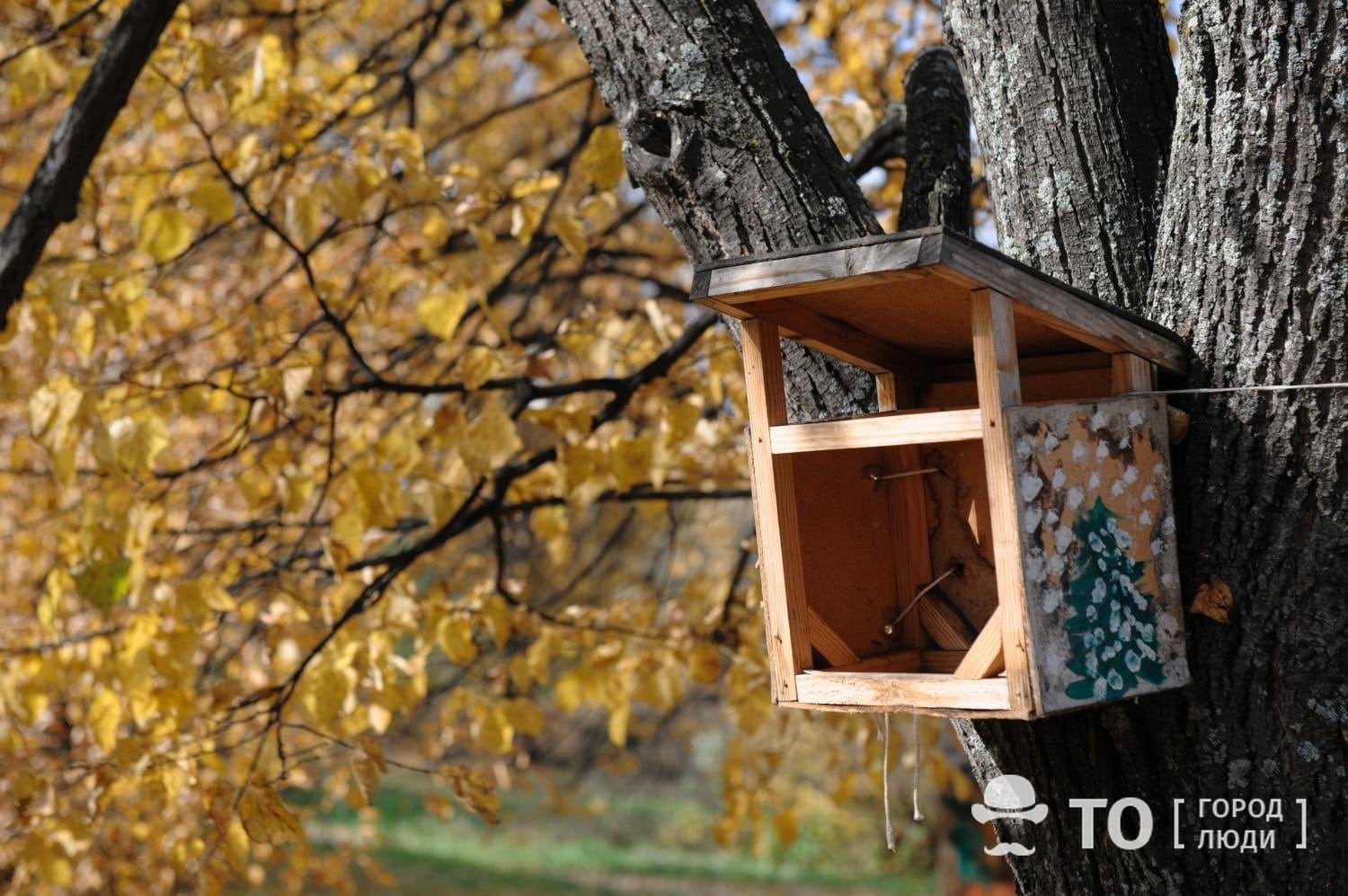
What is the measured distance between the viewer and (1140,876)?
58.9 inches

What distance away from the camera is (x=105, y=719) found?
8.39ft

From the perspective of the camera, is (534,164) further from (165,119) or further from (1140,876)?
(1140,876)

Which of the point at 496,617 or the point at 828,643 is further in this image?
the point at 496,617

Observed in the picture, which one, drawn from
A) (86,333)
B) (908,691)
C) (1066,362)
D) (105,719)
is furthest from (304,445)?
(908,691)

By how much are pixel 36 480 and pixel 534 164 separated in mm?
2622

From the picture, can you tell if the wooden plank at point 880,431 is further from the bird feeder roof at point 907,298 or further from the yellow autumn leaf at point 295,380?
the yellow autumn leaf at point 295,380

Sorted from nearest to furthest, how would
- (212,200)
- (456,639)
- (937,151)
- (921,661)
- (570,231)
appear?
(921,661) < (937,151) < (212,200) < (570,231) < (456,639)

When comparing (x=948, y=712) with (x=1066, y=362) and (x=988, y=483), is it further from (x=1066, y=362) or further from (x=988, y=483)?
(x=1066, y=362)

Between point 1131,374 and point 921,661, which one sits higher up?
point 1131,374

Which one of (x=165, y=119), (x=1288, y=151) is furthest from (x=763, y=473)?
(x=165, y=119)

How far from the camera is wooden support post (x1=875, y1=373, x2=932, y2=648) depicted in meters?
1.80

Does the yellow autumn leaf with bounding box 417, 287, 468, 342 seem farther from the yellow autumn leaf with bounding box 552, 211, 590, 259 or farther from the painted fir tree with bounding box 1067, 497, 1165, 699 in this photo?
the painted fir tree with bounding box 1067, 497, 1165, 699

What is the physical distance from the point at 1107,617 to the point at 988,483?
20 centimetres

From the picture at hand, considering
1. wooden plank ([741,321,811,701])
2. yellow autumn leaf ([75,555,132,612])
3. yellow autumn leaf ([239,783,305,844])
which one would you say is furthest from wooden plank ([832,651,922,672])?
yellow autumn leaf ([75,555,132,612])
